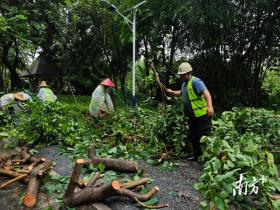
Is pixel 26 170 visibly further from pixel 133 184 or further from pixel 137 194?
pixel 137 194

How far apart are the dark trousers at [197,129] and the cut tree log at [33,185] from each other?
264 centimetres

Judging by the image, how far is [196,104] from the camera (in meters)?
6.91

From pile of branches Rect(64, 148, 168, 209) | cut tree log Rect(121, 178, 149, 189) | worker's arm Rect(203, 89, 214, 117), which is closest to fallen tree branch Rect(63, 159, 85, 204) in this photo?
pile of branches Rect(64, 148, 168, 209)

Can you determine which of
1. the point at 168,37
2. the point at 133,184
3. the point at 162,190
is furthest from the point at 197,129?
the point at 168,37

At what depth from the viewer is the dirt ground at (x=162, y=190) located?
5.05m

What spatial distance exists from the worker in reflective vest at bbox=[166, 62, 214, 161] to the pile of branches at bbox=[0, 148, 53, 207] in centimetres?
267

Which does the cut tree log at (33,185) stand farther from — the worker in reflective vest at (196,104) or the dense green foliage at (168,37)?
the dense green foliage at (168,37)

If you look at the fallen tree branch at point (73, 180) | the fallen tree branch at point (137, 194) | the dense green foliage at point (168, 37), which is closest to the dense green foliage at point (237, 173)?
the fallen tree branch at point (137, 194)

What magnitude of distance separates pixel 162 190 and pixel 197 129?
1873 mm

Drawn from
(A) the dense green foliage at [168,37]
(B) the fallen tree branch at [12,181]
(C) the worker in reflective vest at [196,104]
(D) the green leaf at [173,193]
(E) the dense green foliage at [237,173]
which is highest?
(A) the dense green foliage at [168,37]

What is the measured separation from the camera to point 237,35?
643 inches

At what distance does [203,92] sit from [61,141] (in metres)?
3.64

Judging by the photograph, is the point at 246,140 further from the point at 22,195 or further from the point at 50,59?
the point at 50,59

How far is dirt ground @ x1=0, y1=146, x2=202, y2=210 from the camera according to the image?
5055 mm
